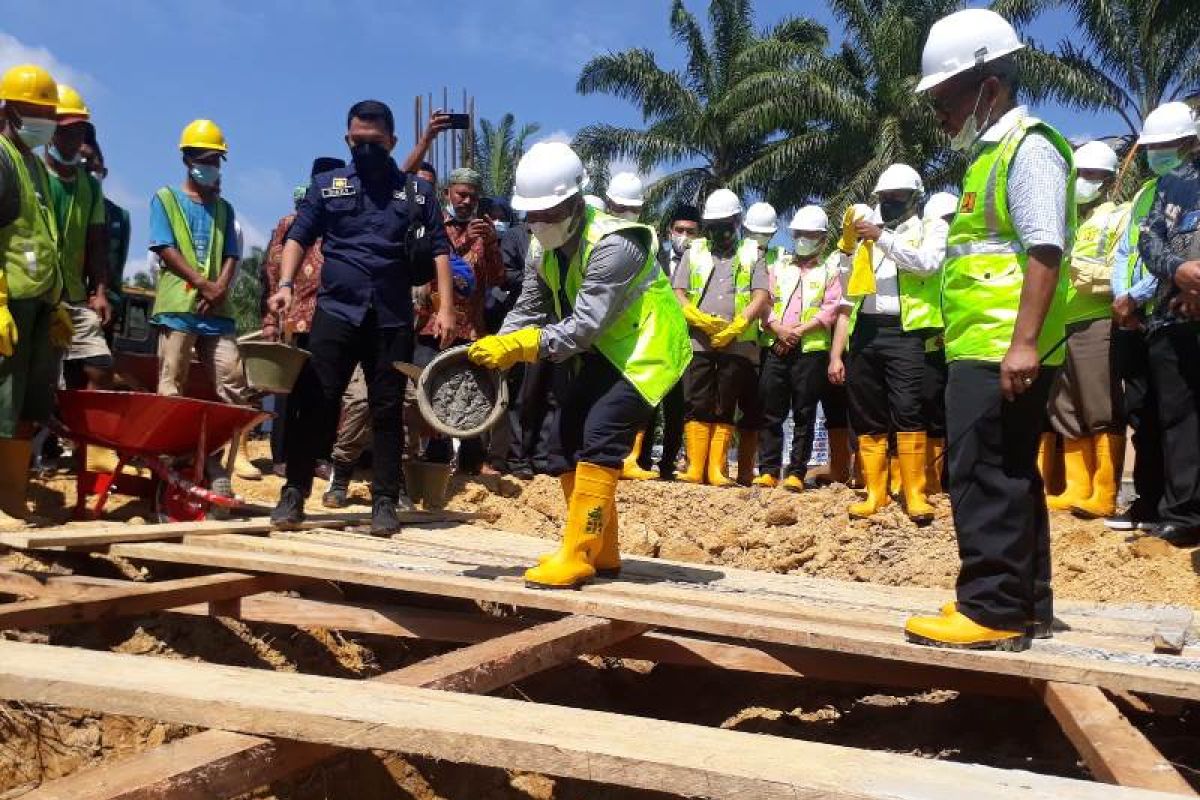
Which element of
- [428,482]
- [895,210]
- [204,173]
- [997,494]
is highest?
[895,210]

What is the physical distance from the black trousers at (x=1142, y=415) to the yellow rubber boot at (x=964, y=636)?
3075 mm

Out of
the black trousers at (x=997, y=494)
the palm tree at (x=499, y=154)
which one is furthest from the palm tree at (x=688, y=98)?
the black trousers at (x=997, y=494)

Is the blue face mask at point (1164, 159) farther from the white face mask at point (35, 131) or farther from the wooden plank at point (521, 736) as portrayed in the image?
the white face mask at point (35, 131)

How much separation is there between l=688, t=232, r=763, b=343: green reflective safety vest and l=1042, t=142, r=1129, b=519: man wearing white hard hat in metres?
2.49

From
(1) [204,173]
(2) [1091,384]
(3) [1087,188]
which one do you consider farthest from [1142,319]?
(1) [204,173]

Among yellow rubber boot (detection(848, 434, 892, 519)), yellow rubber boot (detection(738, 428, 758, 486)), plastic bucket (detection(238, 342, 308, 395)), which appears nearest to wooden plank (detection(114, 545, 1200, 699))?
plastic bucket (detection(238, 342, 308, 395))

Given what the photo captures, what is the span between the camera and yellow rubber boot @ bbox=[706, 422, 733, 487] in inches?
330

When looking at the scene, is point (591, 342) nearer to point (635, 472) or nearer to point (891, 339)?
point (891, 339)

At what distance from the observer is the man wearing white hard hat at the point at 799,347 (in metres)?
8.29

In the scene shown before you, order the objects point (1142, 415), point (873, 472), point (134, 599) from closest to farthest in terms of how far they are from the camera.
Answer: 1. point (134, 599)
2. point (1142, 415)
3. point (873, 472)

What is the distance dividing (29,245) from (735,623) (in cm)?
368

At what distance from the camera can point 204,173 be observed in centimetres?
615

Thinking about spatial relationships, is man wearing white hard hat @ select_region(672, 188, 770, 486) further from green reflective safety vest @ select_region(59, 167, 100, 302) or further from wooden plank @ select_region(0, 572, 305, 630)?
wooden plank @ select_region(0, 572, 305, 630)

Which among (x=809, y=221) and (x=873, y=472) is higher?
(x=809, y=221)
